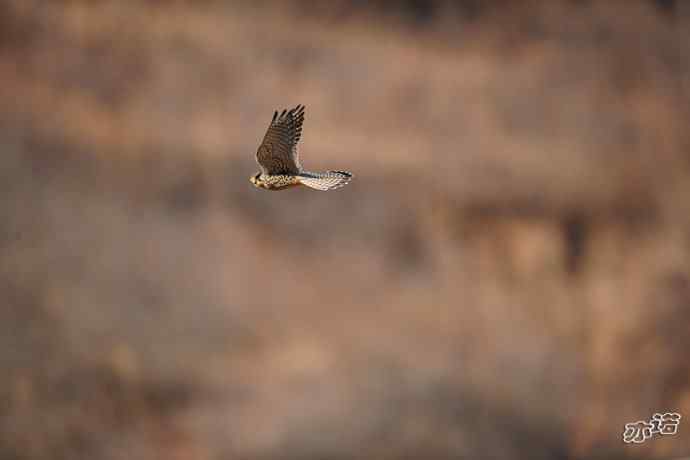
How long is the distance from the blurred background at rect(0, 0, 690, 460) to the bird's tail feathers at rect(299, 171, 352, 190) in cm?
122

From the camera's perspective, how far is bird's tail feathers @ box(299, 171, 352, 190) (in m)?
1.66

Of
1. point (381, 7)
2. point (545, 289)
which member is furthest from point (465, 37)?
point (545, 289)

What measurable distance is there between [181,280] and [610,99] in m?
1.76

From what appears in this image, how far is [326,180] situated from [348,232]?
1.37 metres

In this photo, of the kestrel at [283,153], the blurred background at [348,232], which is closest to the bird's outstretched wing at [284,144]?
the kestrel at [283,153]

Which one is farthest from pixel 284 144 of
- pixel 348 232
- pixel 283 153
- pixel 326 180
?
pixel 348 232

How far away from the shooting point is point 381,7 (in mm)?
3061

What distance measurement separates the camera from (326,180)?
66.2 inches

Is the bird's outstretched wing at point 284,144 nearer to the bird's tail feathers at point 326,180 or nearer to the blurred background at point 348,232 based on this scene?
the bird's tail feathers at point 326,180

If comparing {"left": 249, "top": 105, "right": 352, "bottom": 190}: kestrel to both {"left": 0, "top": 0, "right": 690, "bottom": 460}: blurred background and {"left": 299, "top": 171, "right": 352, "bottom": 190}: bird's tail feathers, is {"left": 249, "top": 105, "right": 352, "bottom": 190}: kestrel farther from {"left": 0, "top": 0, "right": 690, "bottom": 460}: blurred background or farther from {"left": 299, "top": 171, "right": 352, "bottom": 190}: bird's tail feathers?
{"left": 0, "top": 0, "right": 690, "bottom": 460}: blurred background

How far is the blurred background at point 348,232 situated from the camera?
2.75 m

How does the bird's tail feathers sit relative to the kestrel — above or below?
below

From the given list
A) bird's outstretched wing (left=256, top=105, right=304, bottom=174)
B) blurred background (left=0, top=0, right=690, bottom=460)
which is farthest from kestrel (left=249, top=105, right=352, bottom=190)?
blurred background (left=0, top=0, right=690, bottom=460)

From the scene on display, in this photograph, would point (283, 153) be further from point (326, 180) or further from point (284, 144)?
point (326, 180)
